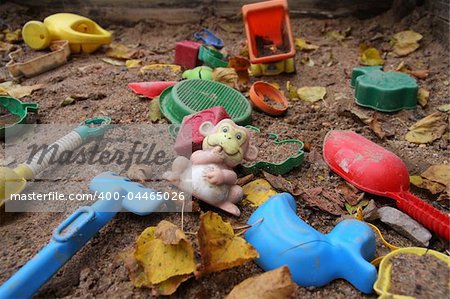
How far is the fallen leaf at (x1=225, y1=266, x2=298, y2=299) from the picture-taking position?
845mm

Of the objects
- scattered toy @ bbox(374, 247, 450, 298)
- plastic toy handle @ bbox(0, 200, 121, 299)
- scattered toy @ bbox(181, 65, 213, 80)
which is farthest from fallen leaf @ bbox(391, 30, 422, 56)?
plastic toy handle @ bbox(0, 200, 121, 299)

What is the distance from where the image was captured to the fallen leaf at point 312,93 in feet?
6.25

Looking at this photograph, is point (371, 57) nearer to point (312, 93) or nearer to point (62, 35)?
point (312, 93)

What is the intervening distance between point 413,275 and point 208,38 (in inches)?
74.6

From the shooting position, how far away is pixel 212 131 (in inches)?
47.2

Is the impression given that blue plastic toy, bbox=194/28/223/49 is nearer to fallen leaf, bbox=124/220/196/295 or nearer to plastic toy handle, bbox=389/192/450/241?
plastic toy handle, bbox=389/192/450/241

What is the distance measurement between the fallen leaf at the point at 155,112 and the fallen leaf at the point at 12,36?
4.38 feet

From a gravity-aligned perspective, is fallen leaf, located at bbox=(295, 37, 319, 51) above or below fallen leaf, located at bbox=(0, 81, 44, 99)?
above

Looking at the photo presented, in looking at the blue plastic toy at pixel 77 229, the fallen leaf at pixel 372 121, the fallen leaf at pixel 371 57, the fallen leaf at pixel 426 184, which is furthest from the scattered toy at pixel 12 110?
the fallen leaf at pixel 371 57

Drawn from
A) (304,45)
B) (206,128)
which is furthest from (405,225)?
(304,45)

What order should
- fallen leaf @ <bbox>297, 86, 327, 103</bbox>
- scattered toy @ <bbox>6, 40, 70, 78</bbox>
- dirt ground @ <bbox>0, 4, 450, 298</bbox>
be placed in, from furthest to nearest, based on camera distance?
scattered toy @ <bbox>6, 40, 70, 78</bbox>, fallen leaf @ <bbox>297, 86, 327, 103</bbox>, dirt ground @ <bbox>0, 4, 450, 298</bbox>

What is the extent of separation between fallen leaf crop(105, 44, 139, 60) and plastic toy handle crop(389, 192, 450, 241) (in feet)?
5.44

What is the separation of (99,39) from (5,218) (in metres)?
1.44

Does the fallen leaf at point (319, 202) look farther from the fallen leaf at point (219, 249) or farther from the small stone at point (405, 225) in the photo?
the fallen leaf at point (219, 249)
